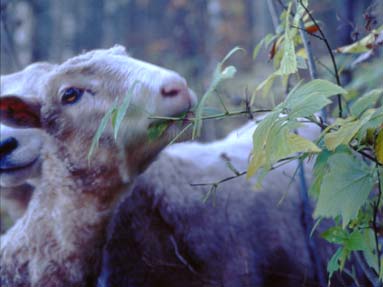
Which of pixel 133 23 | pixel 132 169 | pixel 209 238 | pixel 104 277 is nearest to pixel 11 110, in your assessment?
pixel 132 169

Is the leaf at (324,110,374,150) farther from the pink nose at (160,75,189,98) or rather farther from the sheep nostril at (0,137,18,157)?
the sheep nostril at (0,137,18,157)

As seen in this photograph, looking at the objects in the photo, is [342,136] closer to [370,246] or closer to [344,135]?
[344,135]

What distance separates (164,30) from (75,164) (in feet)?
45.6

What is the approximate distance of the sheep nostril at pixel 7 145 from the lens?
2.80 m

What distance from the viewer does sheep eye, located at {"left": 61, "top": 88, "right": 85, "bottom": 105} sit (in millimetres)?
2598

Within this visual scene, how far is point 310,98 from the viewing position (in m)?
1.59

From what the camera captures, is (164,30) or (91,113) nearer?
(91,113)

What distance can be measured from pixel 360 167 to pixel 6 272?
5.89 feet

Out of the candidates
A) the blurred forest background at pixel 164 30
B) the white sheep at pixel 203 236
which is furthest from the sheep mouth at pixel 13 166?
the blurred forest background at pixel 164 30

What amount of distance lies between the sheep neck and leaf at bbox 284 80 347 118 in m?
1.17

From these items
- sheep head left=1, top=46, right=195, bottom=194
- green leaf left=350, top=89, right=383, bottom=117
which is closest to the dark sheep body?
sheep head left=1, top=46, right=195, bottom=194

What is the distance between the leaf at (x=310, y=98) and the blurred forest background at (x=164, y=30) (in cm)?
147

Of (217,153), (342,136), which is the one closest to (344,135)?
(342,136)

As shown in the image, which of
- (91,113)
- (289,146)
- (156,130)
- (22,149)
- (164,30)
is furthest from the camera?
(164,30)
